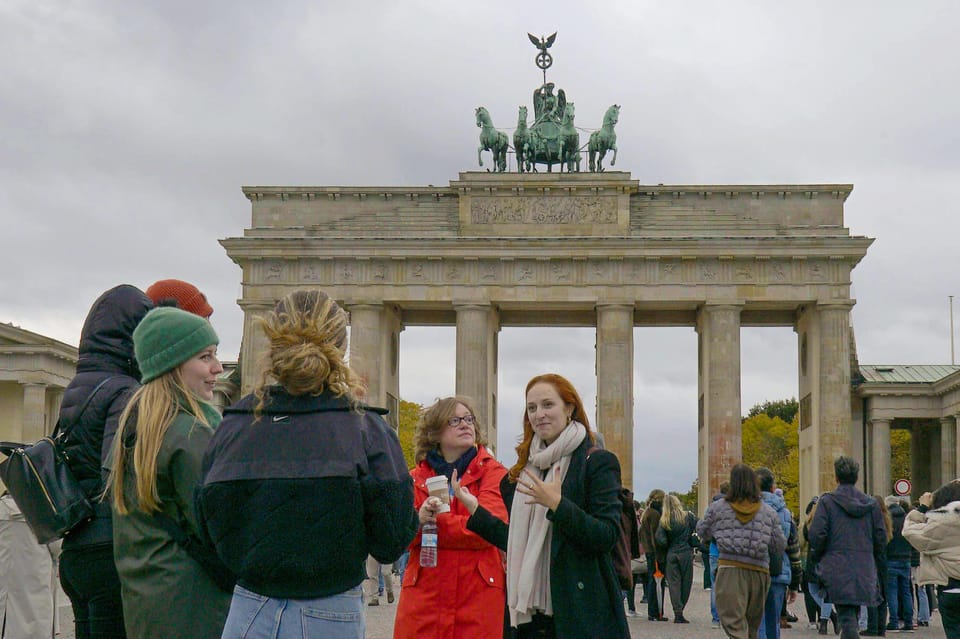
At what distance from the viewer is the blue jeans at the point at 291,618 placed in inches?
180

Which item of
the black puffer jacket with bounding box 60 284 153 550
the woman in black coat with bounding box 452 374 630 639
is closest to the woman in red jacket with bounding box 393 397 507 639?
the woman in black coat with bounding box 452 374 630 639

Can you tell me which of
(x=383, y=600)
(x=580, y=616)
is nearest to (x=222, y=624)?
(x=580, y=616)

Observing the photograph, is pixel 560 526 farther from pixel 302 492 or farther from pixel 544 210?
pixel 544 210

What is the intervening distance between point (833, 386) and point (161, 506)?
48.0 meters

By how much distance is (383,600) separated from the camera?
23.0 meters

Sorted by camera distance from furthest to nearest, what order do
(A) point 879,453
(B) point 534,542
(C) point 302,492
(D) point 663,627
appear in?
(A) point 879,453, (D) point 663,627, (B) point 534,542, (C) point 302,492

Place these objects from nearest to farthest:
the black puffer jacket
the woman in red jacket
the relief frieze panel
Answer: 1. the black puffer jacket
2. the woman in red jacket
3. the relief frieze panel

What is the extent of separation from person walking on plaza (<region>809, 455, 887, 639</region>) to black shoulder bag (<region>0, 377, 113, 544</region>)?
9098mm

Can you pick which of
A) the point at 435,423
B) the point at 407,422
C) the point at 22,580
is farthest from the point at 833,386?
the point at 407,422

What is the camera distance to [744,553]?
11633 millimetres

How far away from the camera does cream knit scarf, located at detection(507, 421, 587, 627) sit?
6781 mm

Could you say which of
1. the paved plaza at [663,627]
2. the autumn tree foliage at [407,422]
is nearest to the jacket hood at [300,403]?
the paved plaza at [663,627]

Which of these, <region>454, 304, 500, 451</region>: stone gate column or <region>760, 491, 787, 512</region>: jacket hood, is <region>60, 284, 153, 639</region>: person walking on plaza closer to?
<region>760, 491, 787, 512</region>: jacket hood

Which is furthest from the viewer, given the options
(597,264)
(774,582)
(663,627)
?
(597,264)
